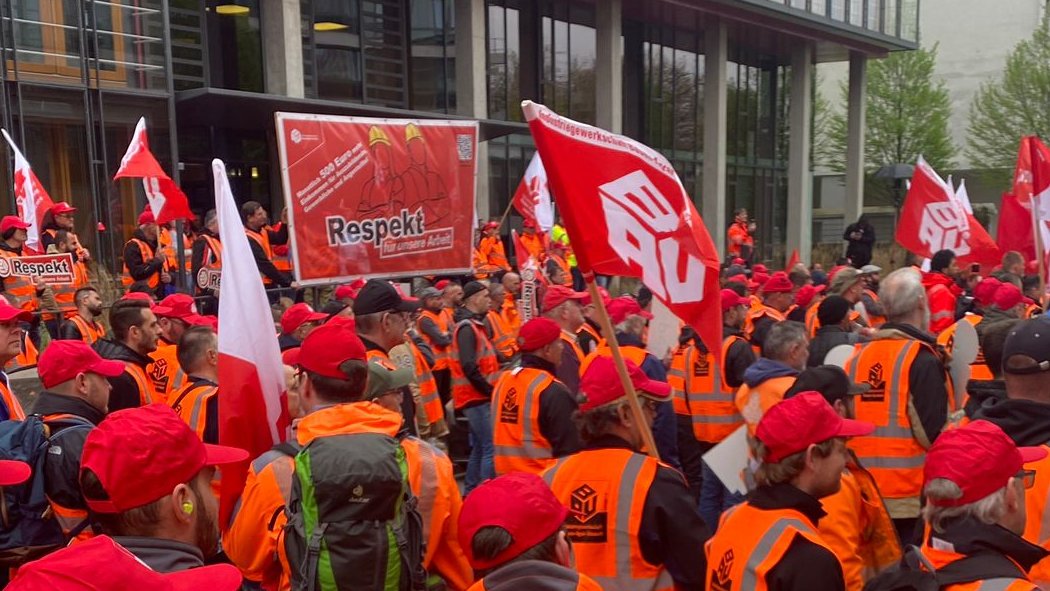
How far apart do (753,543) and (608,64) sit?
25.5 metres

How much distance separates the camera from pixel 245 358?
4.54 m

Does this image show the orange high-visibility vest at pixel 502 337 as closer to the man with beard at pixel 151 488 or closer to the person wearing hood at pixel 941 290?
the person wearing hood at pixel 941 290

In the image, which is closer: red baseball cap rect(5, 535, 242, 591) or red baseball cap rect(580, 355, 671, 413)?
red baseball cap rect(5, 535, 242, 591)

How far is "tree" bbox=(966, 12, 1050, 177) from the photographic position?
4216cm

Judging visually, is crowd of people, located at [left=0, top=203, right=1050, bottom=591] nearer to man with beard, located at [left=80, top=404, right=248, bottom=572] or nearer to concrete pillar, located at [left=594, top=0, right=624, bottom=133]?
man with beard, located at [left=80, top=404, right=248, bottom=572]

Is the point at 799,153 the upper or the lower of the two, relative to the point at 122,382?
upper

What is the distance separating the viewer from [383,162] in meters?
8.63

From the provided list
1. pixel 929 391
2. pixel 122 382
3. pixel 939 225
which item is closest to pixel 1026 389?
pixel 929 391

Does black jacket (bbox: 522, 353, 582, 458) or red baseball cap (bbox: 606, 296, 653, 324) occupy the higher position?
red baseball cap (bbox: 606, 296, 653, 324)

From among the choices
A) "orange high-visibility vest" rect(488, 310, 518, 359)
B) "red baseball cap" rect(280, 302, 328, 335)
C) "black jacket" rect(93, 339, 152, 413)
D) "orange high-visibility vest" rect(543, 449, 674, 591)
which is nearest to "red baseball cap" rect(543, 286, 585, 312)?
"red baseball cap" rect(280, 302, 328, 335)

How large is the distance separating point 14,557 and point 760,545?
9.89 ft

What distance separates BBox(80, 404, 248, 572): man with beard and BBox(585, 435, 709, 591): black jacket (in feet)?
5.02

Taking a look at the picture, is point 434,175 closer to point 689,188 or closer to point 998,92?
point 689,188

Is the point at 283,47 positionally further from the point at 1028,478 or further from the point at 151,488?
the point at 1028,478
